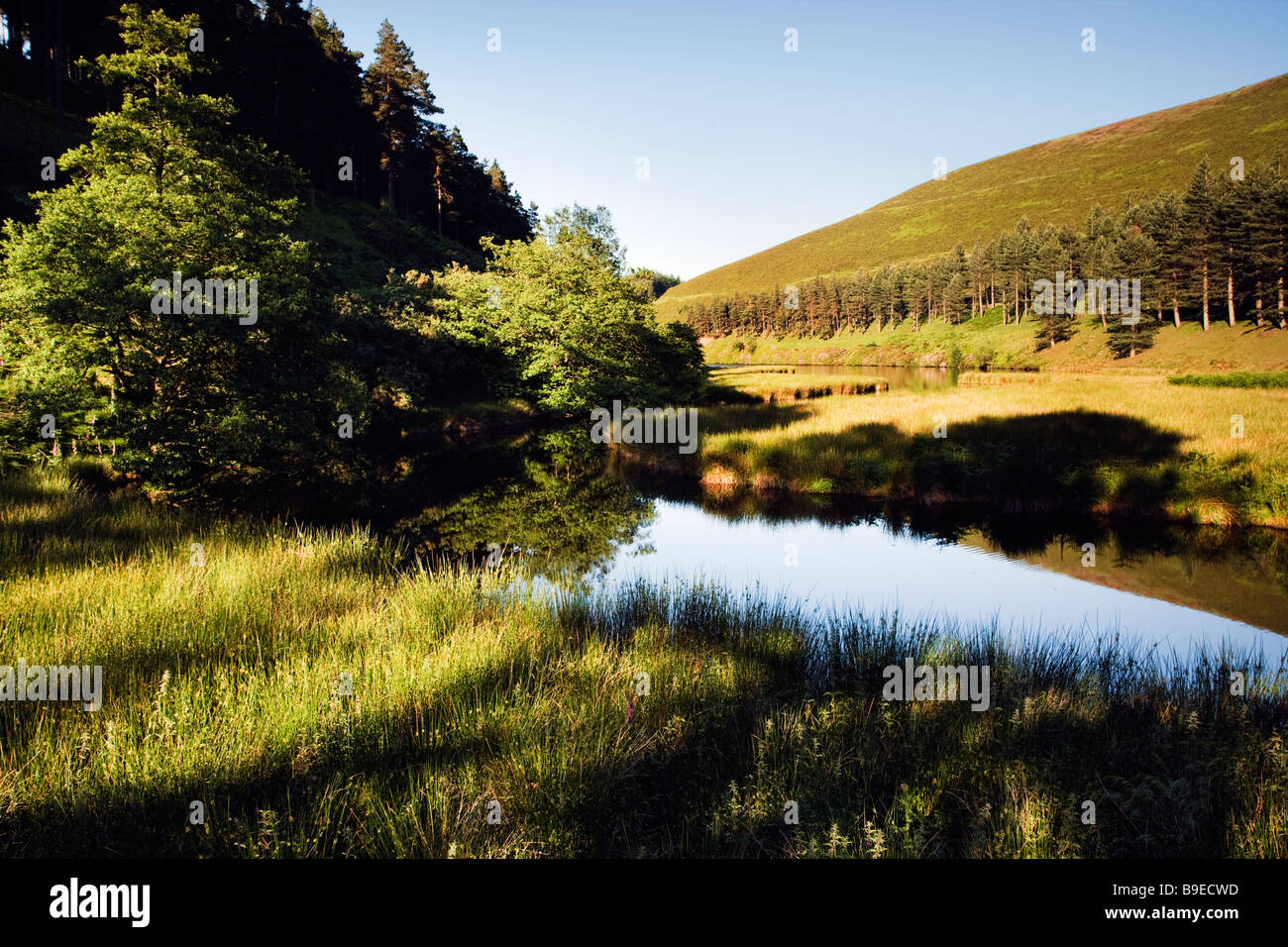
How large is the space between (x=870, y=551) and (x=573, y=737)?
1074 centimetres

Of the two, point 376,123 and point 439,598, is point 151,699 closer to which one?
point 439,598

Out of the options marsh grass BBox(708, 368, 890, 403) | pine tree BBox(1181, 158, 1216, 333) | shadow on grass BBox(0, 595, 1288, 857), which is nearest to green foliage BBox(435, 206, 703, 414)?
marsh grass BBox(708, 368, 890, 403)

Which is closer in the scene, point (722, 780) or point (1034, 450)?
point (722, 780)

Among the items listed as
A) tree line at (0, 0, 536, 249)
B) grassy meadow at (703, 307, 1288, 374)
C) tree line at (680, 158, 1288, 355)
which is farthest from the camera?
tree line at (680, 158, 1288, 355)

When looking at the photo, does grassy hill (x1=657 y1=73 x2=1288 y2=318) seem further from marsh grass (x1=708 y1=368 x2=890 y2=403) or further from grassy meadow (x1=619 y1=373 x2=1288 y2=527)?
grassy meadow (x1=619 y1=373 x2=1288 y2=527)

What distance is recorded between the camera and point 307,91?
52438 mm

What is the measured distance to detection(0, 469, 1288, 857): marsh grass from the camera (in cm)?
336

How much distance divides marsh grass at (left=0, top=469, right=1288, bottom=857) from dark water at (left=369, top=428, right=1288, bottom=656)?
8.71 ft

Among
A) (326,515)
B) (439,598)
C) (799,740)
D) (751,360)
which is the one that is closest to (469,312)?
(326,515)

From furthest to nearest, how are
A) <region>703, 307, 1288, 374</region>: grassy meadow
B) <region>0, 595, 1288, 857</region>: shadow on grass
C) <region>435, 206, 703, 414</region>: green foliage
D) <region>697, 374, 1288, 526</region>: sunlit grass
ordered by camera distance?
<region>703, 307, 1288, 374</region>: grassy meadow < <region>435, 206, 703, 414</region>: green foliage < <region>697, 374, 1288, 526</region>: sunlit grass < <region>0, 595, 1288, 857</region>: shadow on grass

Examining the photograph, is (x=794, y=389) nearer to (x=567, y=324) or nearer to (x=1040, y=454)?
(x=567, y=324)

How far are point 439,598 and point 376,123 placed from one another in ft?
230

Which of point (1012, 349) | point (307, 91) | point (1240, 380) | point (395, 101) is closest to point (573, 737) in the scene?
point (1240, 380)
